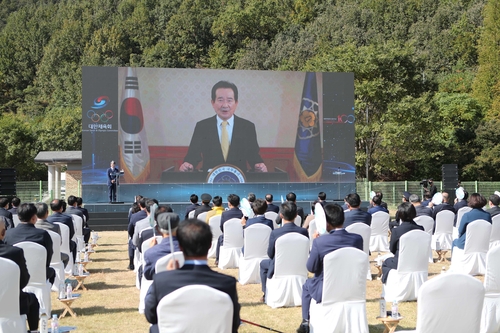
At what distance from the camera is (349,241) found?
510cm

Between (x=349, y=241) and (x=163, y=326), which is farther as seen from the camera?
(x=349, y=241)

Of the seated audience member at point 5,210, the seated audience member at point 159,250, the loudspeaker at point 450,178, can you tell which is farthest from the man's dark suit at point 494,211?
the loudspeaker at point 450,178

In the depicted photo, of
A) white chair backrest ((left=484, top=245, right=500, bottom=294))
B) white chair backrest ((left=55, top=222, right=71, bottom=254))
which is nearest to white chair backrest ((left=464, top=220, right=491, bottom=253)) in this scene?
white chair backrest ((left=484, top=245, right=500, bottom=294))

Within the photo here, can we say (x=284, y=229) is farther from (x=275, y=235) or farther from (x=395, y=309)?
(x=395, y=309)

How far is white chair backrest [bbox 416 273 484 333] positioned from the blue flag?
611 inches

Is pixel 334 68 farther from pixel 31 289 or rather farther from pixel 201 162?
pixel 31 289

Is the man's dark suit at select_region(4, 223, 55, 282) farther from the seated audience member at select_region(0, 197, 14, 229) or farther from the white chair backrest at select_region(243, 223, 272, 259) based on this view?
the seated audience member at select_region(0, 197, 14, 229)

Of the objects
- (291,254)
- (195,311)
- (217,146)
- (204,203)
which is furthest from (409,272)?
(217,146)

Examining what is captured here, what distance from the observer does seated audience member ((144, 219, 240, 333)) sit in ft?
9.84

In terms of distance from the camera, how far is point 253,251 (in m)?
8.02

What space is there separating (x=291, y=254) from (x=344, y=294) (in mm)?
1620

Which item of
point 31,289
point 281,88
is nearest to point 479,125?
point 281,88

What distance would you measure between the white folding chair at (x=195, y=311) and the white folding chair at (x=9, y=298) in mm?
1689

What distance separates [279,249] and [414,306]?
1.48 meters
